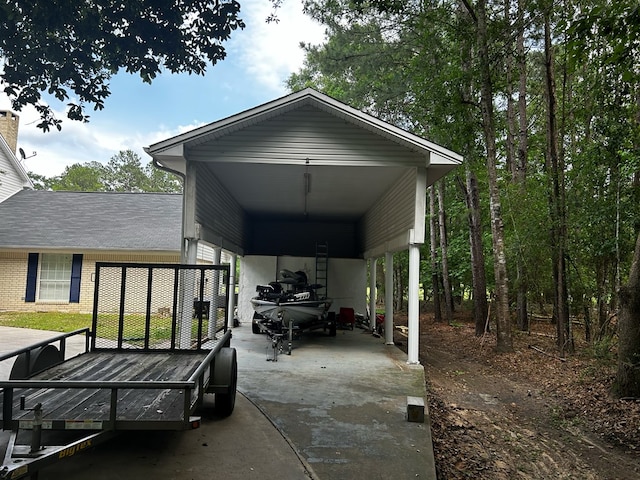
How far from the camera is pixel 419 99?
10680 millimetres

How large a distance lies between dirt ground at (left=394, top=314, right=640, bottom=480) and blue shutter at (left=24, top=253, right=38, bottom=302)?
1284cm

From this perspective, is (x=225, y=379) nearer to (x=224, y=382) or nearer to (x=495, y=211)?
(x=224, y=382)

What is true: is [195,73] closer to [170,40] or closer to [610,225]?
[170,40]

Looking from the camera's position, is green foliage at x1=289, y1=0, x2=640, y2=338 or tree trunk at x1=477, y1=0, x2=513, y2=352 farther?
tree trunk at x1=477, y1=0, x2=513, y2=352

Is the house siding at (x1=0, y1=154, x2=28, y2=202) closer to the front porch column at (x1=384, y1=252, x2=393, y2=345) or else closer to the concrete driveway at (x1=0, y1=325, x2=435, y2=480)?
the concrete driveway at (x1=0, y1=325, x2=435, y2=480)

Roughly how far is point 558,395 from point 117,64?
7.88 meters

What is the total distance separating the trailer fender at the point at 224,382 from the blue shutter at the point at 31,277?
13.0 meters

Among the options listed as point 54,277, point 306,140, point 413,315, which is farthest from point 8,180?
point 413,315

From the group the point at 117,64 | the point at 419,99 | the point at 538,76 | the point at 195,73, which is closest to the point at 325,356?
the point at 195,73

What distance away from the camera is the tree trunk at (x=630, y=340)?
5.43m

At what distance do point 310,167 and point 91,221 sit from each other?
1142 centimetres

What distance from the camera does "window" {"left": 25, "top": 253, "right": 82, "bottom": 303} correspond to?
14.2 metres

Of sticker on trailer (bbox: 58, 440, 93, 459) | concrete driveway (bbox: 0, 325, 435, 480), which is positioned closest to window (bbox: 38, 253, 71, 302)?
concrete driveway (bbox: 0, 325, 435, 480)

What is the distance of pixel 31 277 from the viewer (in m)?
14.1
